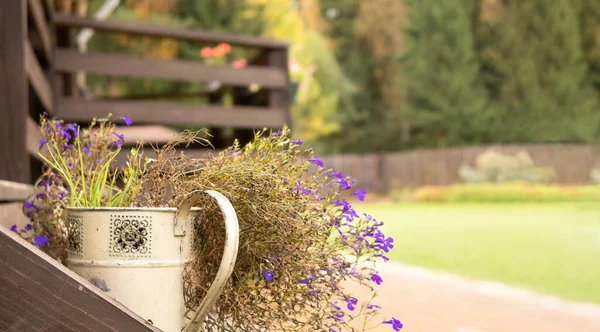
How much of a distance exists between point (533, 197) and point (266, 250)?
15.6 metres

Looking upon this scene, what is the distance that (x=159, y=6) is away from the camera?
1648 centimetres

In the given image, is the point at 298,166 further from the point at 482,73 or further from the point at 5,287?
the point at 482,73

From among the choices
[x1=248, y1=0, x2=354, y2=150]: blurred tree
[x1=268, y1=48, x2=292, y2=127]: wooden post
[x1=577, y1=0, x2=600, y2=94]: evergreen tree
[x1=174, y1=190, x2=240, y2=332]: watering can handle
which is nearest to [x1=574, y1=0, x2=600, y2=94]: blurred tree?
[x1=577, y1=0, x2=600, y2=94]: evergreen tree

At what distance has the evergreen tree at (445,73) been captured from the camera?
30922 mm

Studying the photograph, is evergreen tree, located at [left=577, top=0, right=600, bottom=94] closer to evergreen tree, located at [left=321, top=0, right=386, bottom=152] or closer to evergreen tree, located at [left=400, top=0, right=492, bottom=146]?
evergreen tree, located at [left=400, top=0, right=492, bottom=146]

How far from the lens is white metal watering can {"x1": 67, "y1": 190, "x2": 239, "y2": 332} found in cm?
191

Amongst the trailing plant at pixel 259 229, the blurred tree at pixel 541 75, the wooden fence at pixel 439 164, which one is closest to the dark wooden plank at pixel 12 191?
the trailing plant at pixel 259 229

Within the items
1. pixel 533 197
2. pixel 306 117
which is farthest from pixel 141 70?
pixel 306 117

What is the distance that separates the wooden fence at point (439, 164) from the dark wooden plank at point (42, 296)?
22.4 meters

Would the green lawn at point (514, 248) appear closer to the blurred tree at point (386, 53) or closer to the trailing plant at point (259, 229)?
the trailing plant at point (259, 229)

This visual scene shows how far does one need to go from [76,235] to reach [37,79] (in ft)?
8.42

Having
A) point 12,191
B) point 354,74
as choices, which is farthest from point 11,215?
point 354,74

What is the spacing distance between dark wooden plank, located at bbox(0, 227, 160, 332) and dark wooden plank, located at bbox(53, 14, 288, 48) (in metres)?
4.01

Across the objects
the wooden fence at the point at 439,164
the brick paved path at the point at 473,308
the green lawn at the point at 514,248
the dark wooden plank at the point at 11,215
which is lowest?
the wooden fence at the point at 439,164
